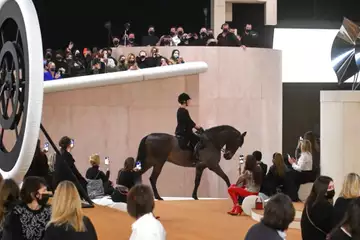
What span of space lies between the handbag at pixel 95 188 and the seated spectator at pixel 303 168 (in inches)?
123

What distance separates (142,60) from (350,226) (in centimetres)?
1090

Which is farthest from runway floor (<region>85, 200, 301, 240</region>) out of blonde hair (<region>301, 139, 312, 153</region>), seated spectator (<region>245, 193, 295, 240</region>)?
seated spectator (<region>245, 193, 295, 240</region>)

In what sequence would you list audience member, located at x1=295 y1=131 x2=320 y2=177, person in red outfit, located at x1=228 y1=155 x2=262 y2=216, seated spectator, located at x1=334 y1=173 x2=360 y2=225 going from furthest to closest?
1. audience member, located at x1=295 y1=131 x2=320 y2=177
2. person in red outfit, located at x1=228 y1=155 x2=262 y2=216
3. seated spectator, located at x1=334 y1=173 x2=360 y2=225

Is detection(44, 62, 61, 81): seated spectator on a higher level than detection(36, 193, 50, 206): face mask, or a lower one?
higher

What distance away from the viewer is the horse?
12.2 meters

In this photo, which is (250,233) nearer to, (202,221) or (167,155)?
(202,221)

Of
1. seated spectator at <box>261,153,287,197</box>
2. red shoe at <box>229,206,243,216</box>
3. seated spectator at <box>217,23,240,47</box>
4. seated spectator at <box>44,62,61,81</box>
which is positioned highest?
seated spectator at <box>217,23,240,47</box>

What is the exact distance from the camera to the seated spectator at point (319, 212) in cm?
508

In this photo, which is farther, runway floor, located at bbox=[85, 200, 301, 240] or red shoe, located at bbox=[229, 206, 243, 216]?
red shoe, located at bbox=[229, 206, 243, 216]

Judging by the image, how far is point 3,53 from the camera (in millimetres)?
6578

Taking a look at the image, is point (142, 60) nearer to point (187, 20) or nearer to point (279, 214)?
point (187, 20)

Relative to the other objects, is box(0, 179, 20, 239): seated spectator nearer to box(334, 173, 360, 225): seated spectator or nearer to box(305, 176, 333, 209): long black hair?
box(305, 176, 333, 209): long black hair

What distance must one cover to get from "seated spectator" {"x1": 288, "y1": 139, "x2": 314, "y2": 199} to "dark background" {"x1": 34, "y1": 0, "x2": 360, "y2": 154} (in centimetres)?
951

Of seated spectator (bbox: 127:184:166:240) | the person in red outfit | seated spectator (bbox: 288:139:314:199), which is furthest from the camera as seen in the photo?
seated spectator (bbox: 288:139:314:199)
